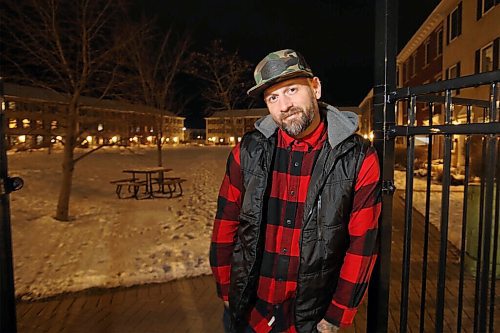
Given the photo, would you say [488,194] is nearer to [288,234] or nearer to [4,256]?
[288,234]

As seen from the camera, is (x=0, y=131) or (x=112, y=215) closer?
(x=0, y=131)

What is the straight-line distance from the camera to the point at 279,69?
1.98 meters

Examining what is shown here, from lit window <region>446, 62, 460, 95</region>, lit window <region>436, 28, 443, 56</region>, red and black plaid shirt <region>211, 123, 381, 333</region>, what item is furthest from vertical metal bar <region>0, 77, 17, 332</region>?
lit window <region>436, 28, 443, 56</region>

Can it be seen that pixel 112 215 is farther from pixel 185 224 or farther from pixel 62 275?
pixel 62 275

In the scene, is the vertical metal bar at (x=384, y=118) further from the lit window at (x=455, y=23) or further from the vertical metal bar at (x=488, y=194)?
the lit window at (x=455, y=23)

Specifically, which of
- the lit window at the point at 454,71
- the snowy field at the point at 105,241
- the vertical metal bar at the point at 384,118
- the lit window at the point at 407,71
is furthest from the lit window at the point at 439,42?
the vertical metal bar at the point at 384,118

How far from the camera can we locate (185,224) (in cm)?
A: 865

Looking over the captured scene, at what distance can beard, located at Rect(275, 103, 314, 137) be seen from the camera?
2.00m

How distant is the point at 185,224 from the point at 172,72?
13.0 meters

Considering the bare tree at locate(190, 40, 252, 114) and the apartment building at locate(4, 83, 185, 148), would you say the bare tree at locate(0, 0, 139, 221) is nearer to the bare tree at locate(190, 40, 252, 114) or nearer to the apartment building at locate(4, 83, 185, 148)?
the apartment building at locate(4, 83, 185, 148)

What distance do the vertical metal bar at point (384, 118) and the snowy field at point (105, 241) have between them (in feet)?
13.0

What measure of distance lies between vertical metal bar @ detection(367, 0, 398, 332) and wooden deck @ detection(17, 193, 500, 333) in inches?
81.6

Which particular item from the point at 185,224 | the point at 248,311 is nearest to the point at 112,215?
the point at 185,224

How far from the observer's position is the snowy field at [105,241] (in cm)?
554
